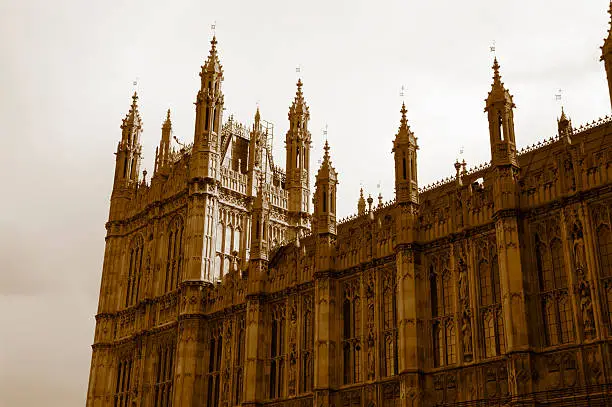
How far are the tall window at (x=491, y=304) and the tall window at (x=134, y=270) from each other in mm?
27401

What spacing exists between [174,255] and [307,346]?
14249 millimetres

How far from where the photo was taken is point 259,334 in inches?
1548

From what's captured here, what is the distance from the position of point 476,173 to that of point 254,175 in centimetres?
1739

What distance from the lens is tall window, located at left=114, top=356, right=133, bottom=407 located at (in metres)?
48.1

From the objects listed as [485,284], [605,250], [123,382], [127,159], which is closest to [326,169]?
[485,284]

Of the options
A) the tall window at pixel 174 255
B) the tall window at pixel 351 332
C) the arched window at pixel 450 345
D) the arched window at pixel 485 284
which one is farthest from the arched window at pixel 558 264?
the tall window at pixel 174 255

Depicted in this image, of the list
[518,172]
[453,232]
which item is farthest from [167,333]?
[518,172]

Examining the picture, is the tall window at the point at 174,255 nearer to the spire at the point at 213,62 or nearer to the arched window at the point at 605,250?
the spire at the point at 213,62

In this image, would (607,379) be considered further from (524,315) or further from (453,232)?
(453,232)

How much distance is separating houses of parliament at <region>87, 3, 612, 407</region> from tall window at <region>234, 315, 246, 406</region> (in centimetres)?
11

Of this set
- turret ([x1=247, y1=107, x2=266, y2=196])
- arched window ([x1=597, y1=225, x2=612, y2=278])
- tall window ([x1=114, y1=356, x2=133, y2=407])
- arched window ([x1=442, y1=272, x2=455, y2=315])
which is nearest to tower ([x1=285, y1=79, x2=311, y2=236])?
turret ([x1=247, y1=107, x2=266, y2=196])

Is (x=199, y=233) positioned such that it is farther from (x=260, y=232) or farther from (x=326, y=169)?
(x=326, y=169)

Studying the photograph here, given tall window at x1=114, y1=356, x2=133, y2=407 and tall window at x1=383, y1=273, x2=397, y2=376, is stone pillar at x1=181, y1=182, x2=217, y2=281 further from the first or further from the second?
tall window at x1=383, y1=273, x2=397, y2=376

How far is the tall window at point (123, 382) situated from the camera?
1893 inches
